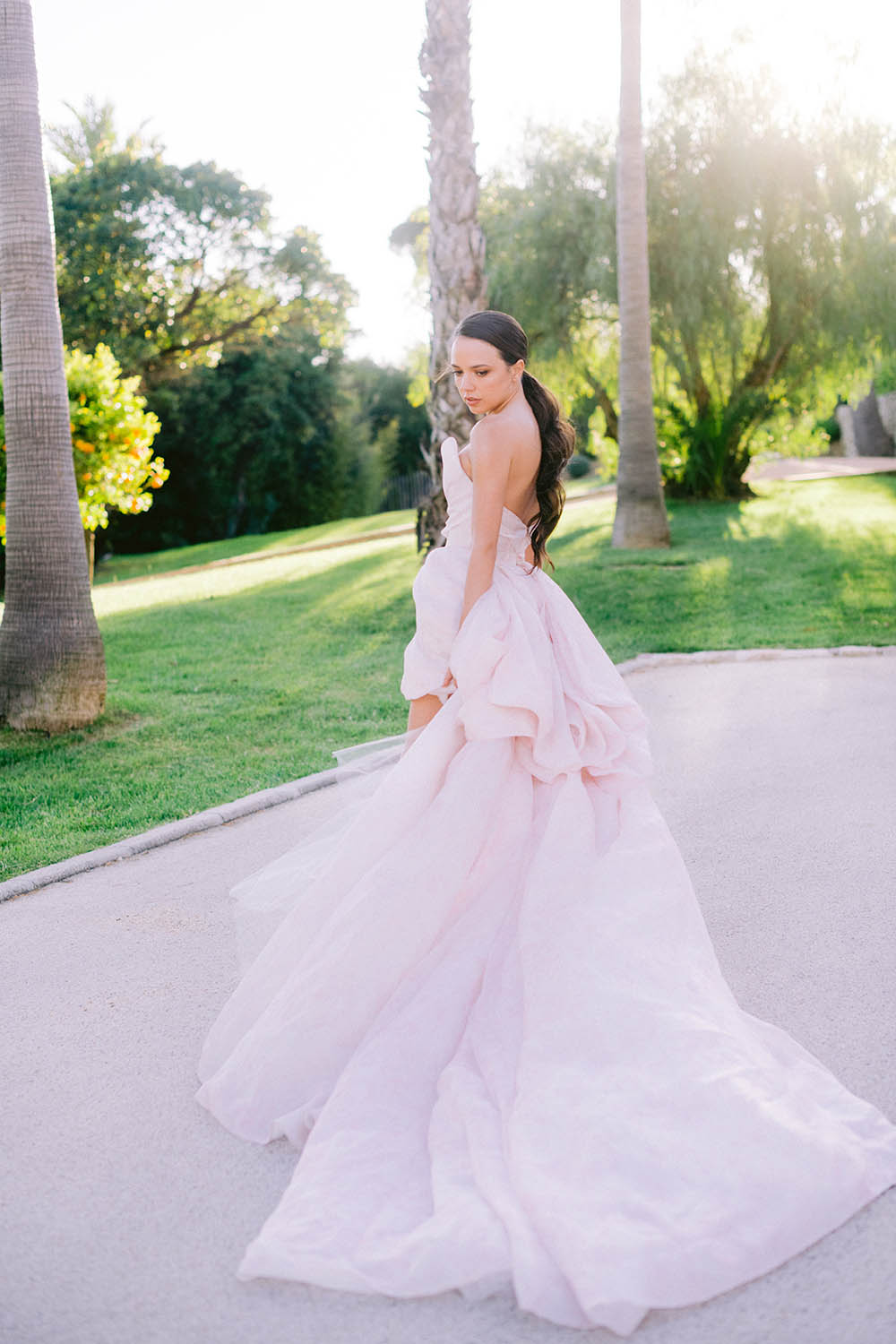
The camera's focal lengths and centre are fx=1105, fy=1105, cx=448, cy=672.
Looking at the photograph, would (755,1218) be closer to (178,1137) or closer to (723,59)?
(178,1137)

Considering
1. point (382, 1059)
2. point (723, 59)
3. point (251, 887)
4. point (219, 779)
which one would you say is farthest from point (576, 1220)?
point (723, 59)

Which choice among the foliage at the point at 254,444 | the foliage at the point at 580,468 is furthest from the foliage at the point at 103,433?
the foliage at the point at 580,468

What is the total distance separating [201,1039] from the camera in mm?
3361

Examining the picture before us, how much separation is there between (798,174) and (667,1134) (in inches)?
722

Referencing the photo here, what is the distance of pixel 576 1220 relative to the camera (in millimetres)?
2213

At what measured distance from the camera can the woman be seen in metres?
2.25

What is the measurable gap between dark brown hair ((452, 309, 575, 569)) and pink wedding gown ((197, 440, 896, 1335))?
105 millimetres

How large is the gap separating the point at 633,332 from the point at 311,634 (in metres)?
5.67

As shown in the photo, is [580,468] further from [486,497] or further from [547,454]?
[486,497]

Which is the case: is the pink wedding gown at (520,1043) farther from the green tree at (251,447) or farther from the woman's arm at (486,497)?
the green tree at (251,447)

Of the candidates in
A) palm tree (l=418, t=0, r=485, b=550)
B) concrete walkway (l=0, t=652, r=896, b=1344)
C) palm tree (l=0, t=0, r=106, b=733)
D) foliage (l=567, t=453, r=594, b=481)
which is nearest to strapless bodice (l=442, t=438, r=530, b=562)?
concrete walkway (l=0, t=652, r=896, b=1344)

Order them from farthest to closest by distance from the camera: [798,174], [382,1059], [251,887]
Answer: [798,174] → [251,887] → [382,1059]

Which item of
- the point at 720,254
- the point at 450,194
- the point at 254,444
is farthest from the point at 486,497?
the point at 254,444

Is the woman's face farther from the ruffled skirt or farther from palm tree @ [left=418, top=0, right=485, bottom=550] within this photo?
palm tree @ [left=418, top=0, right=485, bottom=550]
